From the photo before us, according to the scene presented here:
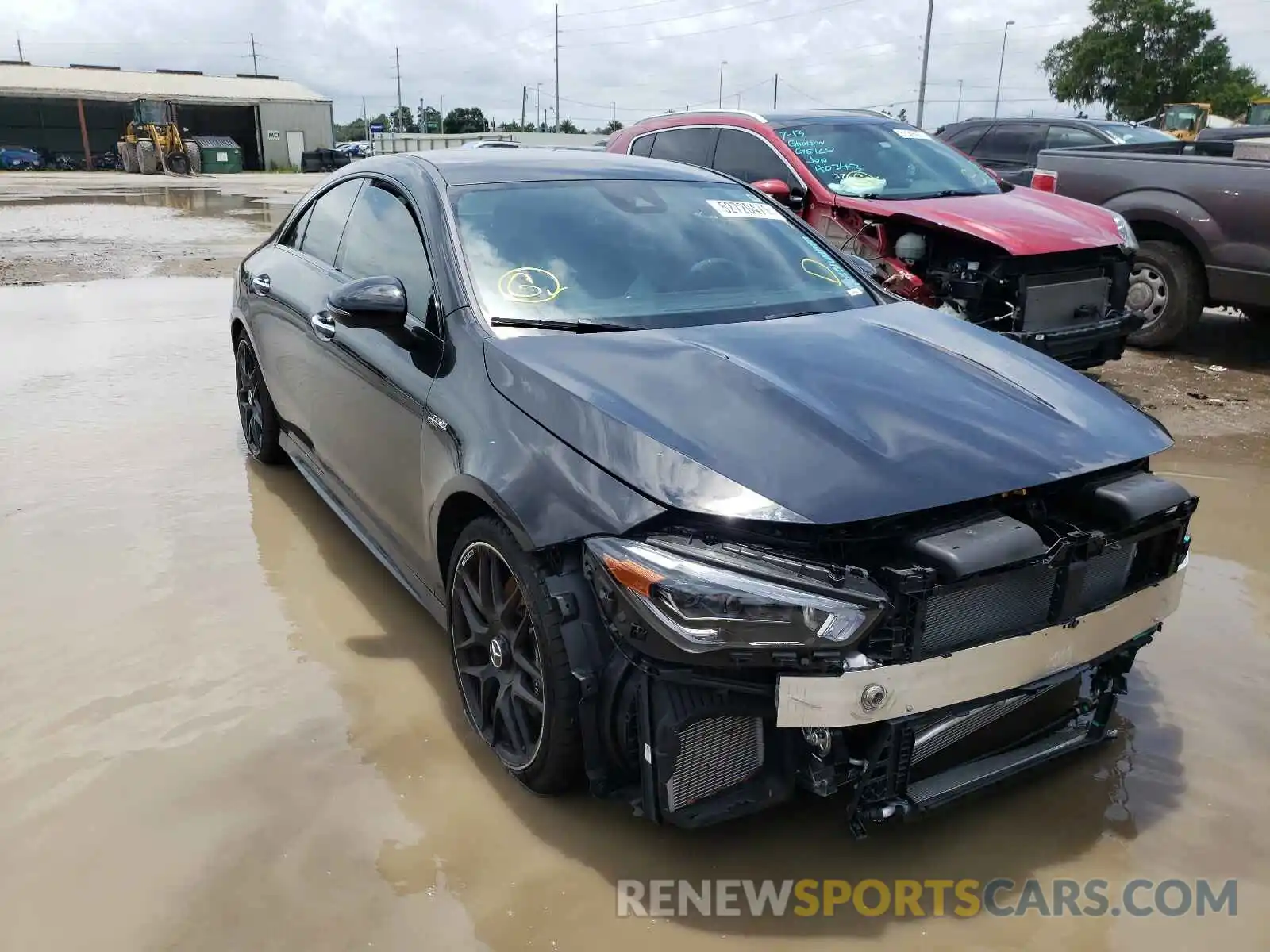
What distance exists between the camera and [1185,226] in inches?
281

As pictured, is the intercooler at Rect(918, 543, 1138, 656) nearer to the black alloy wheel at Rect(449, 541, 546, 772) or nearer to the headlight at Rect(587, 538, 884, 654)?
the headlight at Rect(587, 538, 884, 654)

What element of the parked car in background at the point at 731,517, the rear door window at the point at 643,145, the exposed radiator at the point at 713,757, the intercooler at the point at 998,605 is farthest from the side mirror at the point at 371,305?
the rear door window at the point at 643,145

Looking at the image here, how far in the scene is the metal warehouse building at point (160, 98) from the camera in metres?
50.5

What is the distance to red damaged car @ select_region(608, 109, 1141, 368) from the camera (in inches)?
231

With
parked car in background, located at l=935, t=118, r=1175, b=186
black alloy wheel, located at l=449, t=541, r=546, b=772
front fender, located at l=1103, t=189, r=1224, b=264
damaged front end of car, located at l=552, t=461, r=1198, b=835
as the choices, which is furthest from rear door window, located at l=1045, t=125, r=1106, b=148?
black alloy wheel, located at l=449, t=541, r=546, b=772

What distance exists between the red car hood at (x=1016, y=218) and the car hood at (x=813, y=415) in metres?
3.08

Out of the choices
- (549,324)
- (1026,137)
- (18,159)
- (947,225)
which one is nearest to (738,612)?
(549,324)

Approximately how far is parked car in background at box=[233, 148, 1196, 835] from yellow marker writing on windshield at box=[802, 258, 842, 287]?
174 millimetres

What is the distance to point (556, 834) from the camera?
2.62 meters

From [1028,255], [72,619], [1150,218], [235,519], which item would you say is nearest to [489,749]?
[72,619]

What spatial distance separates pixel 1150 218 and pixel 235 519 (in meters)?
6.46

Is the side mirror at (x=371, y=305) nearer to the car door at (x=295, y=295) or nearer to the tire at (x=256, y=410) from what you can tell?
the car door at (x=295, y=295)

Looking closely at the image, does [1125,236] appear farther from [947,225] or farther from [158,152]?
[158,152]

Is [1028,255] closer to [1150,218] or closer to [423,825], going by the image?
[1150,218]
